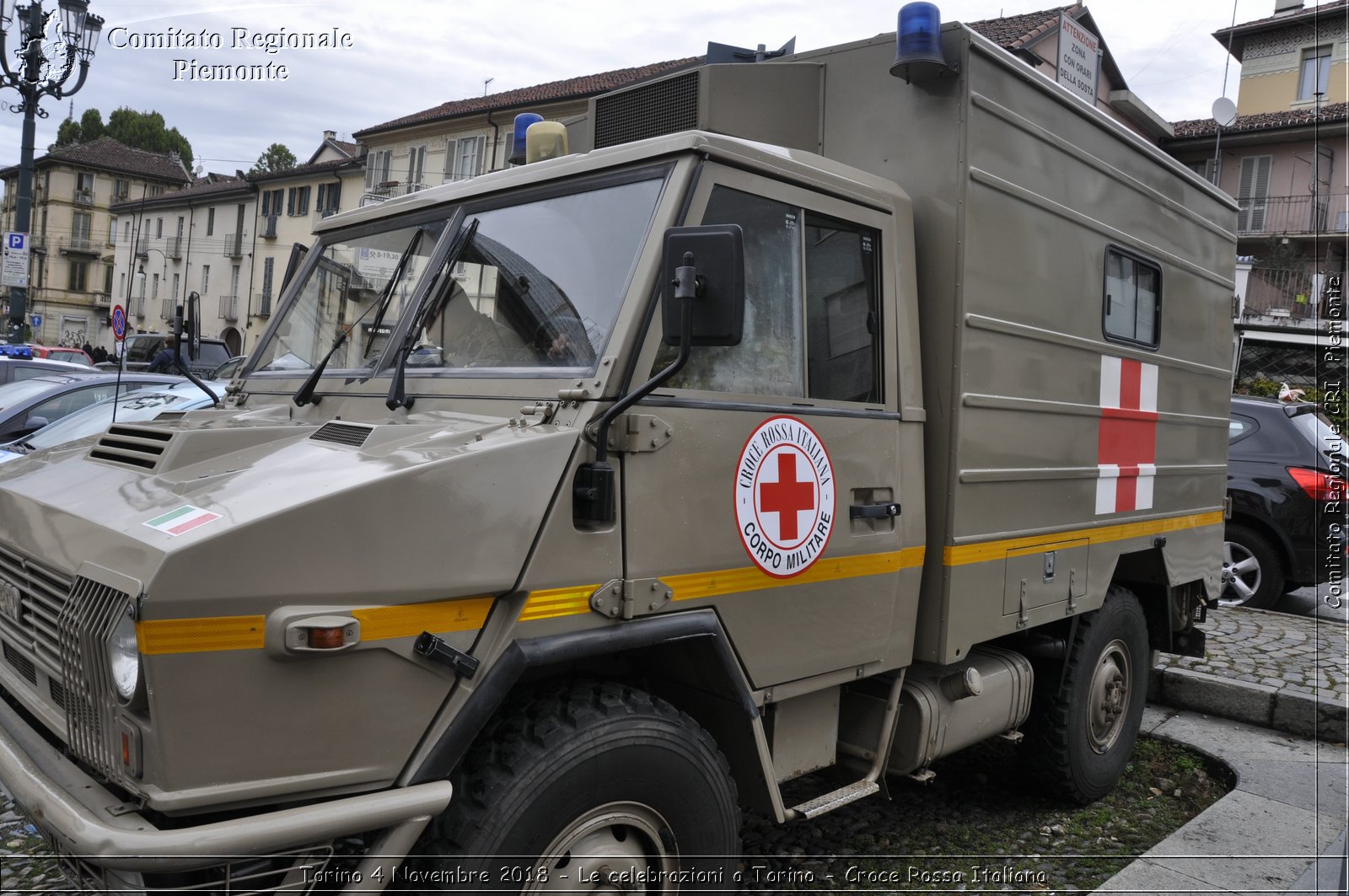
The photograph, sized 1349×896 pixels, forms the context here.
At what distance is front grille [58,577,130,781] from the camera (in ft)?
7.30

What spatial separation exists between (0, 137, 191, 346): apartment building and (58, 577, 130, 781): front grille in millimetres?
56503

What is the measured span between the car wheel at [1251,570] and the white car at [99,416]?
349 inches

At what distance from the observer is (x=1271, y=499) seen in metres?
9.30

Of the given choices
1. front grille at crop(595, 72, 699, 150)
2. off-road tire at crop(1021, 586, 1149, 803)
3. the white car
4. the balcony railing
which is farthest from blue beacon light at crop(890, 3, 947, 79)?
the balcony railing

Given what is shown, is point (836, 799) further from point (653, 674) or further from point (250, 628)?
point (250, 628)

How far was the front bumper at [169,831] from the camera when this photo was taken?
6.75 ft

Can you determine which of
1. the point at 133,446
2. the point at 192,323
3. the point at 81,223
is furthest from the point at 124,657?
the point at 81,223

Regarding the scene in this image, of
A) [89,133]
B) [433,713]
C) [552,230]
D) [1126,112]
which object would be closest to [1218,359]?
[552,230]

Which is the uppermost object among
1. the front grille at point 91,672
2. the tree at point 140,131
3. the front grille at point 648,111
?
the tree at point 140,131

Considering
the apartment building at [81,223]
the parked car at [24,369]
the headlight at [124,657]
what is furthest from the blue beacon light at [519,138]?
the apartment building at [81,223]

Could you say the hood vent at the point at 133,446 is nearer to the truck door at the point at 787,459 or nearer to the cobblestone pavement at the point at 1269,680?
the truck door at the point at 787,459

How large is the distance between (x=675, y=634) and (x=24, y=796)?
1560 mm

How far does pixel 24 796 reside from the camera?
2334 millimetres

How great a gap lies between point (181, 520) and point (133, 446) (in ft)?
2.86
